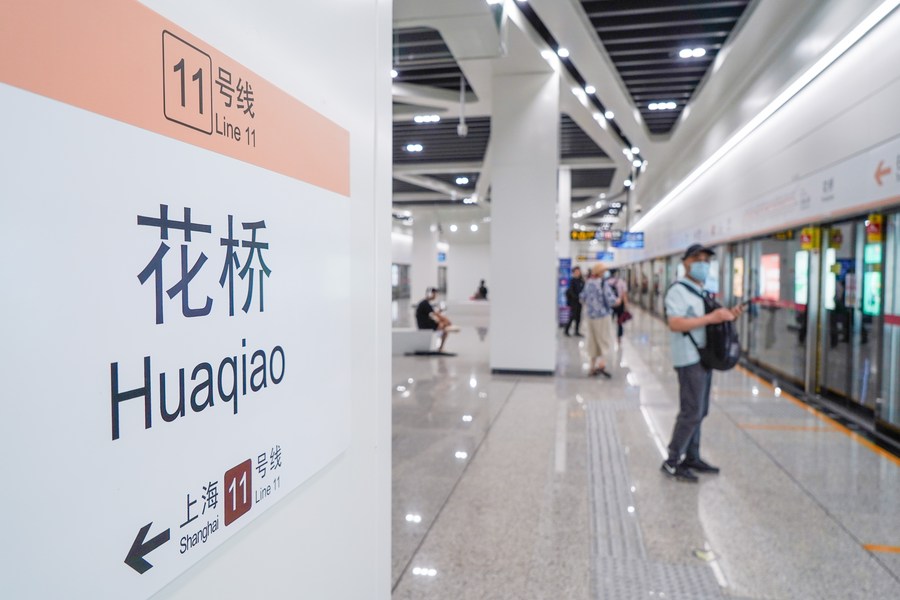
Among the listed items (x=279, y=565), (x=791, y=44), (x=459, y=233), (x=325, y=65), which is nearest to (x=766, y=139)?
(x=791, y=44)

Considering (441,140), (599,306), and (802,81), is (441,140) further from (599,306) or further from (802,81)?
(802,81)

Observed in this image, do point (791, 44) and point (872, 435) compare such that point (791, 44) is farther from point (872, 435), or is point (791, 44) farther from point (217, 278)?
point (217, 278)

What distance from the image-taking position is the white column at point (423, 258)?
1150 inches

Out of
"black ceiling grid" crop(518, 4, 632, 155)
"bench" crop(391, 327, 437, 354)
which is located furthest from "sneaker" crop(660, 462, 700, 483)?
"bench" crop(391, 327, 437, 354)

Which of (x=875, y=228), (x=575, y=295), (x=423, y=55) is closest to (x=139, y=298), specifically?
(x=875, y=228)

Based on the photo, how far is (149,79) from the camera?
94 centimetres

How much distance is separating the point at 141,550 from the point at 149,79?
0.78 meters

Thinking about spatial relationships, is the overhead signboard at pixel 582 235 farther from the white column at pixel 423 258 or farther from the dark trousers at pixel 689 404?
the white column at pixel 423 258

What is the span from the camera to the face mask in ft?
14.6

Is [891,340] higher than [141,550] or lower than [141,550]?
lower

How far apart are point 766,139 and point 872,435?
5.25m

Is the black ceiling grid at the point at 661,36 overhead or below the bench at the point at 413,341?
overhead

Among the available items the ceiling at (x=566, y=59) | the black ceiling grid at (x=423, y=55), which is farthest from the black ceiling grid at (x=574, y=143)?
the black ceiling grid at (x=423, y=55)

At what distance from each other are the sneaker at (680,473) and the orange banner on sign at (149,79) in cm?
408
